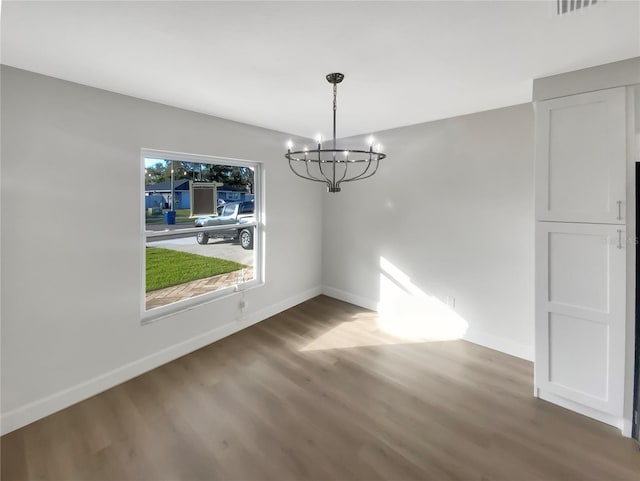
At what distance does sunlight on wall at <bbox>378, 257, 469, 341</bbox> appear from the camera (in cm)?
345

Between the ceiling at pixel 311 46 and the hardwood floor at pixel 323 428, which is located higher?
Result: the ceiling at pixel 311 46

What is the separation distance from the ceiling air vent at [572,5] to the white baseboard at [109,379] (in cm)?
372

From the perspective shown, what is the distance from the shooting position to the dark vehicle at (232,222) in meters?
3.32

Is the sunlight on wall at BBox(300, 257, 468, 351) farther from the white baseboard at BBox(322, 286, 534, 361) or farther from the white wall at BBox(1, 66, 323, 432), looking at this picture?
the white wall at BBox(1, 66, 323, 432)

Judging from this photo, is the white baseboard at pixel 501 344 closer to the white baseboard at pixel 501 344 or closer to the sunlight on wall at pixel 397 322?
the white baseboard at pixel 501 344

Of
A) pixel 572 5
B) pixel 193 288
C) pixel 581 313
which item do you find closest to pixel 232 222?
pixel 193 288

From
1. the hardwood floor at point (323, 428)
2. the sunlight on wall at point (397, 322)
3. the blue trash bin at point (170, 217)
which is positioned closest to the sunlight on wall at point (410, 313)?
the sunlight on wall at point (397, 322)

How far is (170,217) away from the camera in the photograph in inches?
117

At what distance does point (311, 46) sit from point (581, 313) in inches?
104

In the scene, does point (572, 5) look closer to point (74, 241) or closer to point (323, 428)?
point (323, 428)

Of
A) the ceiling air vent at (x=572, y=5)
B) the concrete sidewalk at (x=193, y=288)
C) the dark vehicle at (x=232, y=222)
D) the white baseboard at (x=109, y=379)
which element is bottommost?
the white baseboard at (x=109, y=379)

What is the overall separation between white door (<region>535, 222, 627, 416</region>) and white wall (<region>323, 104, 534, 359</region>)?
0.66 meters

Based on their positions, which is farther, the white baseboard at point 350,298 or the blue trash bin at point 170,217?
the white baseboard at point 350,298

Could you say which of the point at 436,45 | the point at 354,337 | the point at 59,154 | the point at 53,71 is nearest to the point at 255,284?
the point at 354,337
